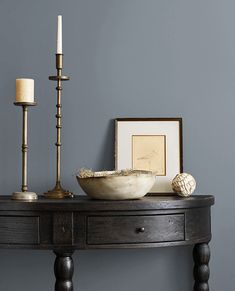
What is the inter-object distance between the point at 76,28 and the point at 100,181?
0.72 meters

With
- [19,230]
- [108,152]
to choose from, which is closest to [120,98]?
[108,152]

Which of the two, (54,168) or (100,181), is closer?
(100,181)

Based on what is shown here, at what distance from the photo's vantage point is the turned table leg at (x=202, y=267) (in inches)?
91.7

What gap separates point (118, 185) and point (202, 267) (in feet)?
1.64

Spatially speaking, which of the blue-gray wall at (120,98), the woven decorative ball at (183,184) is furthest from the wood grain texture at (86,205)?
the blue-gray wall at (120,98)

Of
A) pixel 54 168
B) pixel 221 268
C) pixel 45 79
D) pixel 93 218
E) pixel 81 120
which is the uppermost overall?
pixel 45 79

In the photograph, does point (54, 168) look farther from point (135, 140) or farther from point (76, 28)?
point (76, 28)

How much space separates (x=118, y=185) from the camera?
212cm

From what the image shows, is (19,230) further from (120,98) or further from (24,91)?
(120,98)

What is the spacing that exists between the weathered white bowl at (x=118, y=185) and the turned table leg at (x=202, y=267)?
346 millimetres

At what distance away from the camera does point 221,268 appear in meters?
2.49

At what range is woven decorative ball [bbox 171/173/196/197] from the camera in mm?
2258

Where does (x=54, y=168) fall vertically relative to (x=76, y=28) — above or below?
below

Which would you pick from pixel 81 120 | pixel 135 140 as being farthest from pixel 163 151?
pixel 81 120
